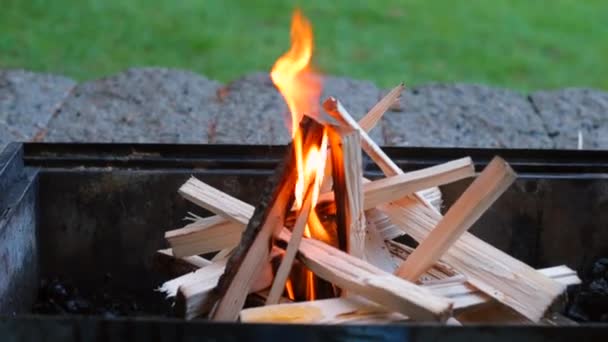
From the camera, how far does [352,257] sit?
1987 mm

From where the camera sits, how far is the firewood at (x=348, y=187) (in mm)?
2021

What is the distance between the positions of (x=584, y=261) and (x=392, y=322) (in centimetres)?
84

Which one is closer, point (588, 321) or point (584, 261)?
point (588, 321)

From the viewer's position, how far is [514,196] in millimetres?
2482

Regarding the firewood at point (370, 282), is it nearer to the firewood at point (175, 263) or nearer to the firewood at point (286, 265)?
the firewood at point (286, 265)

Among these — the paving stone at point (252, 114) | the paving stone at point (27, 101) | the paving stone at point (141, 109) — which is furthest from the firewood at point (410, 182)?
the paving stone at point (27, 101)

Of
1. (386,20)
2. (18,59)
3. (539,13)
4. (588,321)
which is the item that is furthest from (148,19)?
(588,321)

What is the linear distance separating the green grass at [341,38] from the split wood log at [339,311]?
13.5 feet

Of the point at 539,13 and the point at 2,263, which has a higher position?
the point at 539,13

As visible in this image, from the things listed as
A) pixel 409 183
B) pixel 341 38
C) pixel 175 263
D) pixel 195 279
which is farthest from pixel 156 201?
pixel 341 38

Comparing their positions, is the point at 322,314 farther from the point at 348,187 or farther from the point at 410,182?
the point at 410,182

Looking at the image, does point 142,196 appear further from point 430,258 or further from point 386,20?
point 386,20

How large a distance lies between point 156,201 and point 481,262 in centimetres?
86

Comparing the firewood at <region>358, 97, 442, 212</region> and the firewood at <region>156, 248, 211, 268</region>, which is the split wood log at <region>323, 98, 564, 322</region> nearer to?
the firewood at <region>358, 97, 442, 212</region>
